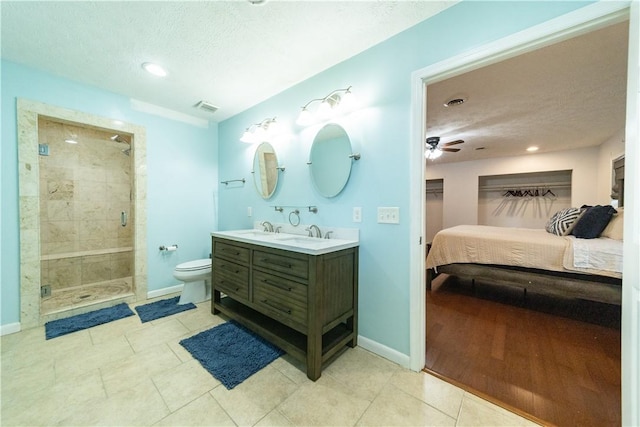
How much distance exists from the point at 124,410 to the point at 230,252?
3.79 feet

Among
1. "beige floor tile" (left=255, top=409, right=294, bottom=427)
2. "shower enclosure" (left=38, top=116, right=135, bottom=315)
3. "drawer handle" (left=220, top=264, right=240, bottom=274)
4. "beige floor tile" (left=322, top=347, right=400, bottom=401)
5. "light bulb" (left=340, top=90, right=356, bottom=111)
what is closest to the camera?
"beige floor tile" (left=255, top=409, right=294, bottom=427)

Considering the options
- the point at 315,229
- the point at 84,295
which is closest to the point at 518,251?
the point at 315,229

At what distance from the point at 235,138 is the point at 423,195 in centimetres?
252

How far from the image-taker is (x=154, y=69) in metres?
2.07

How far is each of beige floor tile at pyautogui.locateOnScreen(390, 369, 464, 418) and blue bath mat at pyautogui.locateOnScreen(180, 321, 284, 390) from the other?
860 millimetres

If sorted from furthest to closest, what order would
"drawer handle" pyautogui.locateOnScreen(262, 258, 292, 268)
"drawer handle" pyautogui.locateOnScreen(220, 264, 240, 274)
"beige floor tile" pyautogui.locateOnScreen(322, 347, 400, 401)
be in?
1. "drawer handle" pyautogui.locateOnScreen(220, 264, 240, 274)
2. "drawer handle" pyautogui.locateOnScreen(262, 258, 292, 268)
3. "beige floor tile" pyautogui.locateOnScreen(322, 347, 400, 401)

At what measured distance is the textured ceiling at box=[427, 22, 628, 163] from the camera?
5.67 ft

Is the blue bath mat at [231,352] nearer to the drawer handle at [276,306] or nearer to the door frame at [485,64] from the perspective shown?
the drawer handle at [276,306]

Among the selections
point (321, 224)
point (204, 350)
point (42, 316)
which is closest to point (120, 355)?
point (204, 350)

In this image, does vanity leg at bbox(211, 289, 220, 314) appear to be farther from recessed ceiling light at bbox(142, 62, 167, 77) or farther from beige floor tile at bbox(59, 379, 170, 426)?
recessed ceiling light at bbox(142, 62, 167, 77)

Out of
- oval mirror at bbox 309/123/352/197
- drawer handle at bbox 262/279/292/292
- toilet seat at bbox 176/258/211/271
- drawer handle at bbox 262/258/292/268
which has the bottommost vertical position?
toilet seat at bbox 176/258/211/271

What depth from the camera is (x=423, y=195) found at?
156cm

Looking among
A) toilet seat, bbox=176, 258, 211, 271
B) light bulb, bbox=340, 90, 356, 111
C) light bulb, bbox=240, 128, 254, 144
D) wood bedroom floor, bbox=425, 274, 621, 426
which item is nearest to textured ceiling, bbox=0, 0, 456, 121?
light bulb, bbox=340, 90, 356, 111

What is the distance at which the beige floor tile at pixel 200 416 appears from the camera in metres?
1.17
